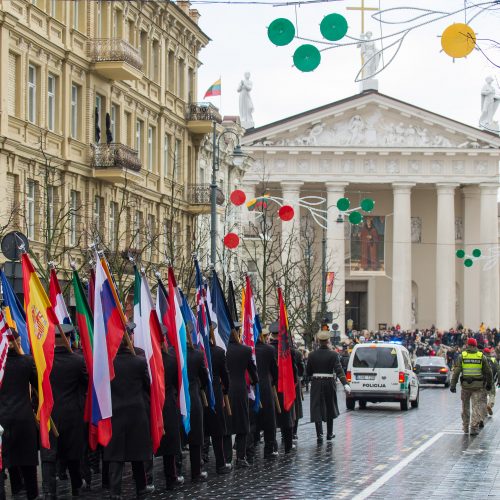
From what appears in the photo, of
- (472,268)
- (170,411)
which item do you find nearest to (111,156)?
(170,411)

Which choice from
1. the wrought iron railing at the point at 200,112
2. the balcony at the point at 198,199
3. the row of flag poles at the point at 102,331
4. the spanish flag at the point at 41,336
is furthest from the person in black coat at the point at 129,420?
the wrought iron railing at the point at 200,112

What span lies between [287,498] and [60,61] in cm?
2402

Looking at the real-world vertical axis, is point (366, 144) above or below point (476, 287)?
above

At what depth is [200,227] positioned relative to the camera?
51000 mm

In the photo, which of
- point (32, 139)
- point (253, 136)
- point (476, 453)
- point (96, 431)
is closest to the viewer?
point (96, 431)

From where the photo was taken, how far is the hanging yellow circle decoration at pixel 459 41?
12.6m

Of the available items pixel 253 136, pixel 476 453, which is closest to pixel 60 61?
pixel 476 453

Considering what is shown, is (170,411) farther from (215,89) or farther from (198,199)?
(198,199)

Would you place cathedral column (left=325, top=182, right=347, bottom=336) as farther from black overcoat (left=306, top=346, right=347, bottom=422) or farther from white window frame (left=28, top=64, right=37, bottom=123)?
black overcoat (left=306, top=346, right=347, bottom=422)

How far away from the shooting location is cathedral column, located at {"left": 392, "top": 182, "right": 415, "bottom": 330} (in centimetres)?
8925

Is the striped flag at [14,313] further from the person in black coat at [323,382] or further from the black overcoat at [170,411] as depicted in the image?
the person in black coat at [323,382]

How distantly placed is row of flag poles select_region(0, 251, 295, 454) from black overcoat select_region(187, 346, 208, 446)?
0.62ft

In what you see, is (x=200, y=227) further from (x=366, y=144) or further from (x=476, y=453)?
(x=366, y=144)

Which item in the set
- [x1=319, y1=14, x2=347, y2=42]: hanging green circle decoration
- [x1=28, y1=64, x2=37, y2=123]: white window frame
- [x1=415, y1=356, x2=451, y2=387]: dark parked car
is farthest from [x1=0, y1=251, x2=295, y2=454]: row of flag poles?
[x1=415, y1=356, x2=451, y2=387]: dark parked car
